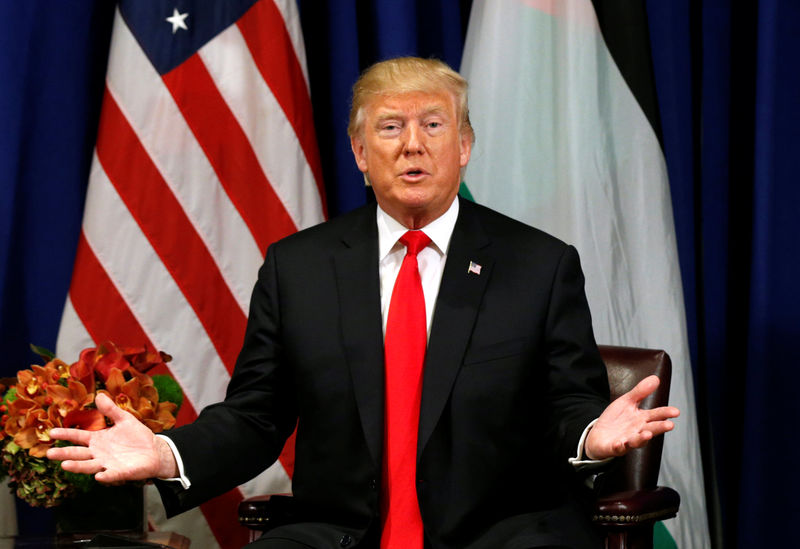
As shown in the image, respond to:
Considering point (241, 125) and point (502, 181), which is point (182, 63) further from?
point (502, 181)

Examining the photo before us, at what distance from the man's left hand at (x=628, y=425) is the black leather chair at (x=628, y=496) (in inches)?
4.2

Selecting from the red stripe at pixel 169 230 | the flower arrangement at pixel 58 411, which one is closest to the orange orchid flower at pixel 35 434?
the flower arrangement at pixel 58 411

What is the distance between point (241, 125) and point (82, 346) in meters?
0.77

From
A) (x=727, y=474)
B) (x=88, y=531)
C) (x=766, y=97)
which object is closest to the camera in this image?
(x=88, y=531)

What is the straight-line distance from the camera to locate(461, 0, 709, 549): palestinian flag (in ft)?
9.36

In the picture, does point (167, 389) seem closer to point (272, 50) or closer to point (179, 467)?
point (179, 467)

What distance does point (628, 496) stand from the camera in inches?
82.8

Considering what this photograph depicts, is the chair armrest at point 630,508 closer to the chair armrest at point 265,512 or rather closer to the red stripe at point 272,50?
the chair armrest at point 265,512

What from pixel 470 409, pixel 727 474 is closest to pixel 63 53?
pixel 470 409

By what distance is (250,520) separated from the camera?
218cm


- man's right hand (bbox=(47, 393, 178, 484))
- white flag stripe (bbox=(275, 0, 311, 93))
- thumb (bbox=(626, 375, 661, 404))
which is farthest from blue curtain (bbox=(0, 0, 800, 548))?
thumb (bbox=(626, 375, 661, 404))

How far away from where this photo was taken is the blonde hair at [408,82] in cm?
216

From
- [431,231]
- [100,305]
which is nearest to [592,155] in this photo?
[431,231]

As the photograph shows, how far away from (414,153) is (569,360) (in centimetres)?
54
